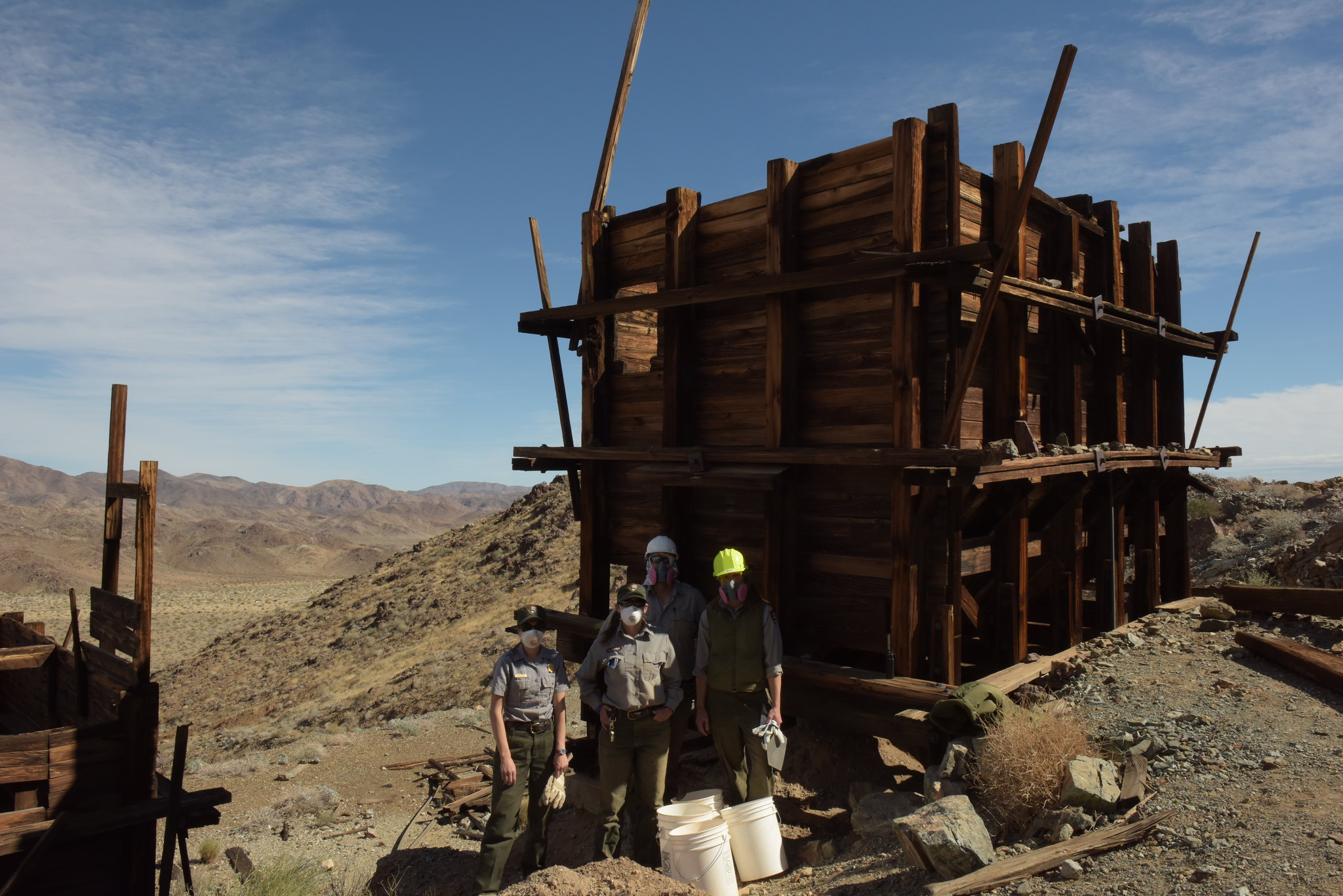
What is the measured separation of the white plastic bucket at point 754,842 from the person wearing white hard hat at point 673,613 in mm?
828

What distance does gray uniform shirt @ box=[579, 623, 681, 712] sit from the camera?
22.1 ft

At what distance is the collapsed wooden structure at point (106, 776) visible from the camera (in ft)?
21.1

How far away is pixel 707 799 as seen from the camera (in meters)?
6.63

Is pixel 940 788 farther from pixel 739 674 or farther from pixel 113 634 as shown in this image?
pixel 113 634

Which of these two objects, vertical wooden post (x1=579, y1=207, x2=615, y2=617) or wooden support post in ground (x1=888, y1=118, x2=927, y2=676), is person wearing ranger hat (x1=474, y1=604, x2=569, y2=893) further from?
vertical wooden post (x1=579, y1=207, x2=615, y2=617)

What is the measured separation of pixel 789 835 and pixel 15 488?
13262 centimetres

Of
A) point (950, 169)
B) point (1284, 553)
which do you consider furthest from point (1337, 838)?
point (1284, 553)

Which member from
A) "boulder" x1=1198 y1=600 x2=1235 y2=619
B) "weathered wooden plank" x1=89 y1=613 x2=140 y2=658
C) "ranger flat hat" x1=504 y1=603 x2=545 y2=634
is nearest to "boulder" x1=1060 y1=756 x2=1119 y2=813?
"ranger flat hat" x1=504 y1=603 x2=545 y2=634

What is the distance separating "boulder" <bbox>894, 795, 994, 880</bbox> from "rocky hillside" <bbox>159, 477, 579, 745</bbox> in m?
12.8

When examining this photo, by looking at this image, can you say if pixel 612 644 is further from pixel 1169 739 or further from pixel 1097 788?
pixel 1169 739

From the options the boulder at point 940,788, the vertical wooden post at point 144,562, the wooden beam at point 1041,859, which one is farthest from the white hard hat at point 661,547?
the vertical wooden post at point 144,562

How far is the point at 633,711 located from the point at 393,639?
817 inches

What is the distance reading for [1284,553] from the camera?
15.9 meters

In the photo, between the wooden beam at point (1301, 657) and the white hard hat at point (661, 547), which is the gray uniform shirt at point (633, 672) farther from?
the wooden beam at point (1301, 657)
